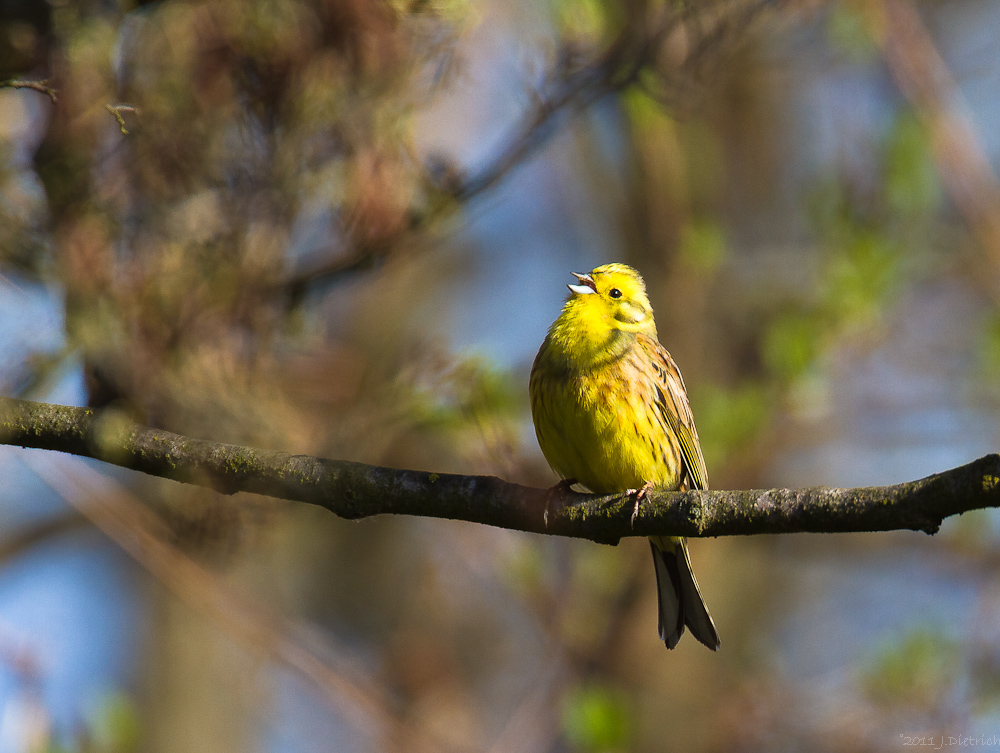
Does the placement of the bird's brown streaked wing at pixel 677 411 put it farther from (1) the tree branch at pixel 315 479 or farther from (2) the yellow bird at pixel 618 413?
(1) the tree branch at pixel 315 479

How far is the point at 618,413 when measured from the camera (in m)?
4.44

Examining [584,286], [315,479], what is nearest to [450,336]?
[584,286]

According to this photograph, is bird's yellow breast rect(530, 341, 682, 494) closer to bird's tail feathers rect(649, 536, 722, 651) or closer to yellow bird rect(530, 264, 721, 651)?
yellow bird rect(530, 264, 721, 651)

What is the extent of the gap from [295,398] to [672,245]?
405 centimetres

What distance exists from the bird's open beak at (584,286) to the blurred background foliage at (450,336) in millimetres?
634

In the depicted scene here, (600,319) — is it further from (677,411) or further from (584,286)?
(677,411)

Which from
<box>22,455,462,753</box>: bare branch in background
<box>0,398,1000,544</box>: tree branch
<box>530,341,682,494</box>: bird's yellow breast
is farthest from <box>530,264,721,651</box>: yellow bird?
<box>22,455,462,753</box>: bare branch in background

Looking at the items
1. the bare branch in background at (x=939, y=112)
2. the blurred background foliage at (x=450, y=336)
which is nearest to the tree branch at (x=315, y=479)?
the blurred background foliage at (x=450, y=336)

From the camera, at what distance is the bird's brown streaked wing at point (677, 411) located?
4.88m

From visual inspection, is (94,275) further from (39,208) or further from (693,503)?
(693,503)

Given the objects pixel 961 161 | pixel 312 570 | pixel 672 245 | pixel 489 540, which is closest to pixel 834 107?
pixel 672 245

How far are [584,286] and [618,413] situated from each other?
1.07 meters

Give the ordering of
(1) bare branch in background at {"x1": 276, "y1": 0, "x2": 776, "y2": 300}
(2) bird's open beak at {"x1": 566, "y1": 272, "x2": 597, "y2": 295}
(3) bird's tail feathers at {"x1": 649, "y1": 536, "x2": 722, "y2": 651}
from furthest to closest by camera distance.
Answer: (2) bird's open beak at {"x1": 566, "y1": 272, "x2": 597, "y2": 295} → (3) bird's tail feathers at {"x1": 649, "y1": 536, "x2": 722, "y2": 651} → (1) bare branch in background at {"x1": 276, "y1": 0, "x2": 776, "y2": 300}

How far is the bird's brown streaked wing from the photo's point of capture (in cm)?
488
